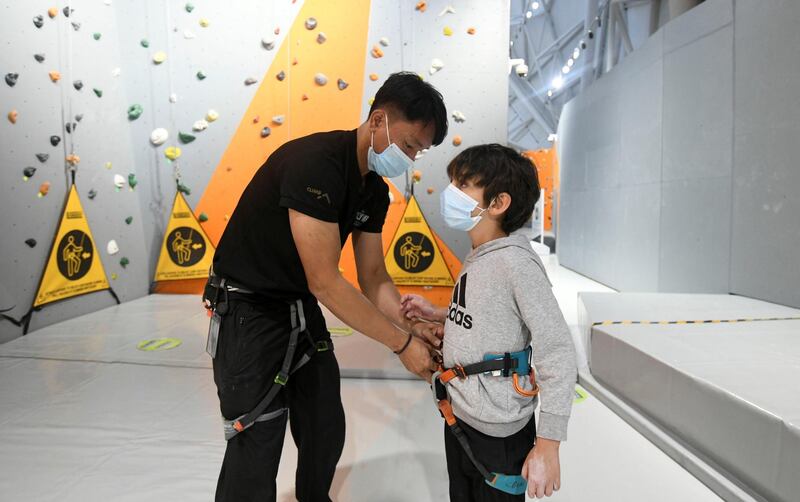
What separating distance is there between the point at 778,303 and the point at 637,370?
1339mm

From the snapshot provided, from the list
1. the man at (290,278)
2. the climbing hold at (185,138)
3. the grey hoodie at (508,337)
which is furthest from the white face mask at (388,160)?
the climbing hold at (185,138)

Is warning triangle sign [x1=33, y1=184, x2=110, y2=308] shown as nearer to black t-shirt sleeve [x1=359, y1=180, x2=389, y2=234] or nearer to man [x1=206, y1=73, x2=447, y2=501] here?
man [x1=206, y1=73, x2=447, y2=501]

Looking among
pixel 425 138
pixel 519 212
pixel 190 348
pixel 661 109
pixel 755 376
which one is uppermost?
pixel 661 109

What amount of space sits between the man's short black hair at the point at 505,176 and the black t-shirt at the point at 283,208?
307 millimetres

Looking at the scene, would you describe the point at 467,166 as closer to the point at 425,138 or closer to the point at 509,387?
the point at 425,138

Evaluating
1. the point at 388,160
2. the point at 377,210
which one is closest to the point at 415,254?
the point at 377,210

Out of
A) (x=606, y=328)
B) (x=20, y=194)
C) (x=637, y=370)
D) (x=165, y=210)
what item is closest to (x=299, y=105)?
(x=165, y=210)

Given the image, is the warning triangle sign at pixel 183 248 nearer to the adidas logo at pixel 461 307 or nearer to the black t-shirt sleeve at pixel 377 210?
the black t-shirt sleeve at pixel 377 210

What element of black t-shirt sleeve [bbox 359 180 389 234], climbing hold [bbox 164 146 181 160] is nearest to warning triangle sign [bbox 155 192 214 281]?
climbing hold [bbox 164 146 181 160]

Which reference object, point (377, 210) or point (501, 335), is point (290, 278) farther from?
point (501, 335)

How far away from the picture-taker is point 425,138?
1.19 meters

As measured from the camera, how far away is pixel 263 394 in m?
1.16

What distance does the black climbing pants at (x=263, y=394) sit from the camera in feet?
3.69

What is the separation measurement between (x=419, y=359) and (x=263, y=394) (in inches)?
15.4
